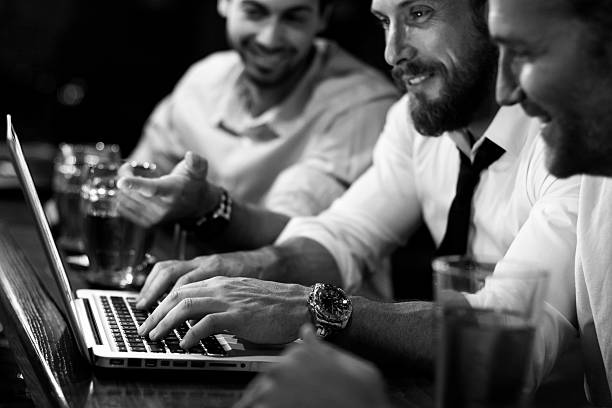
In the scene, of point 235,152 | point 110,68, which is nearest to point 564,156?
point 235,152

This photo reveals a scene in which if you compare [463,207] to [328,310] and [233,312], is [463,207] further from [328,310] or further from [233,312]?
[233,312]

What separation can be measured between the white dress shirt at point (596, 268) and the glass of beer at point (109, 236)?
2.76 feet

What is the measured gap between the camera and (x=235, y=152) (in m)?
3.07

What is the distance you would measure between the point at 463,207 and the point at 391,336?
1.72ft

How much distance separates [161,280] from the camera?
5.29 feet

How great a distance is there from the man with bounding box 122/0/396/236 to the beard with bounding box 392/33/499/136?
2.16ft

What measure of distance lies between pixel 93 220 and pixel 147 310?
0.40m

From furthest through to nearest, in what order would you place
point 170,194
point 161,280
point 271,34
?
point 271,34 → point 170,194 → point 161,280

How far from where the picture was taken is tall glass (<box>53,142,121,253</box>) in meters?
2.32

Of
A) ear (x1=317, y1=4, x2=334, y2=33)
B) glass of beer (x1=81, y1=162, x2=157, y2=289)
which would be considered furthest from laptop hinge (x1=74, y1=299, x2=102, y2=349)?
ear (x1=317, y1=4, x2=334, y2=33)

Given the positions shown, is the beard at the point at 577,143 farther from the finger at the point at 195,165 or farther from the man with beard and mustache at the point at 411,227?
the finger at the point at 195,165

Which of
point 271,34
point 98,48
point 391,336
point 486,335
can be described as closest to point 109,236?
point 391,336

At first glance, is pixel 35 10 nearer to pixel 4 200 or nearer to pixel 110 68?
pixel 110 68

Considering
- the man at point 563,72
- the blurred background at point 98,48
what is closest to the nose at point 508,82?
the man at point 563,72
